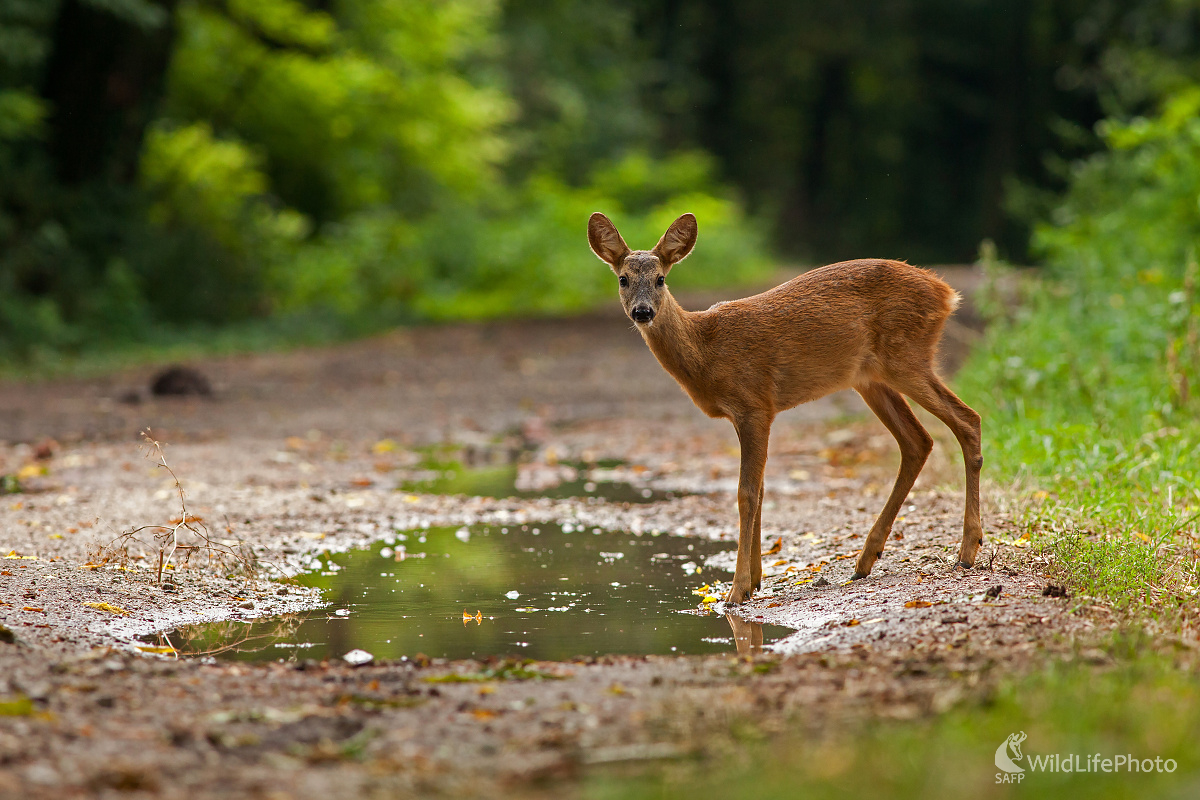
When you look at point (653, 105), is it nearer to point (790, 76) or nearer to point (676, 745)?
point (790, 76)

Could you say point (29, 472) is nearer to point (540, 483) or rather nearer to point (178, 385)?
point (540, 483)

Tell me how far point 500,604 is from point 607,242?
1.83 meters

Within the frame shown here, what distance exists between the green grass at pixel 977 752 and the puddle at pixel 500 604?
144cm

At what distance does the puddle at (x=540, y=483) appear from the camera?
8297 millimetres

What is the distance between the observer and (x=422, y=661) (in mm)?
4410

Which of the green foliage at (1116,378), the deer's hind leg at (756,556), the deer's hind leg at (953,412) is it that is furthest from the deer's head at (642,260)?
the green foliage at (1116,378)

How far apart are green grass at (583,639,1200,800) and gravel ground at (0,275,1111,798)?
0.55 feet

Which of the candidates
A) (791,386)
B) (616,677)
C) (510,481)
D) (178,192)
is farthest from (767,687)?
(178,192)

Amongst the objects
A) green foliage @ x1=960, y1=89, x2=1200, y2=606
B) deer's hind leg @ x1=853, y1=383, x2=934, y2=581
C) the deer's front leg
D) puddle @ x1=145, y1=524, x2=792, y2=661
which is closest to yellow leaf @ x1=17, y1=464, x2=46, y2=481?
puddle @ x1=145, y1=524, x2=792, y2=661

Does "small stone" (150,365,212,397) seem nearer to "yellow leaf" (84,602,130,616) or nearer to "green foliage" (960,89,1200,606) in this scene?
"green foliage" (960,89,1200,606)

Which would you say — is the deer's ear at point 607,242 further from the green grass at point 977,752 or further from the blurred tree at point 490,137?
the blurred tree at point 490,137

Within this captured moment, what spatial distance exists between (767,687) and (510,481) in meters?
5.19

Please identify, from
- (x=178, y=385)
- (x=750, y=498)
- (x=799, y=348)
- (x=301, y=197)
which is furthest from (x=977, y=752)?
(x=301, y=197)

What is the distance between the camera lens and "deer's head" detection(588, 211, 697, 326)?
5.62m
